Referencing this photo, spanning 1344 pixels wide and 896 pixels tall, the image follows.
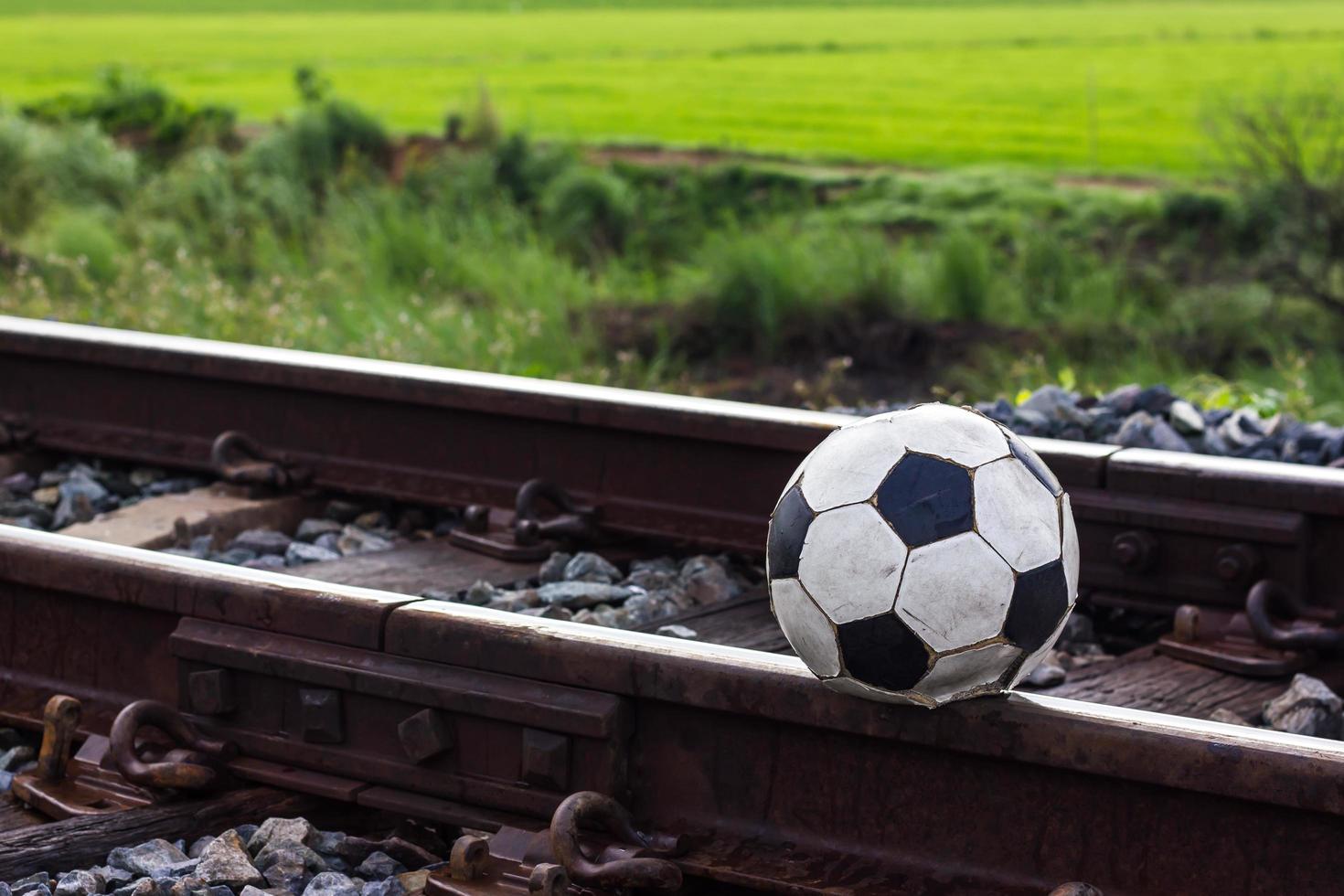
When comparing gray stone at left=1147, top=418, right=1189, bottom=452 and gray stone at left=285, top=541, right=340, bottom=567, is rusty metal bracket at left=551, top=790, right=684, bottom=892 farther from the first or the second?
gray stone at left=1147, top=418, right=1189, bottom=452

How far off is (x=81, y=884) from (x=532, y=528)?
208 cm

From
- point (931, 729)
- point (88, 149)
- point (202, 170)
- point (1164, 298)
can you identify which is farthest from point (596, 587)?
point (88, 149)

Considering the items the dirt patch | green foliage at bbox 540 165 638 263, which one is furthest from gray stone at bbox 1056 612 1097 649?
green foliage at bbox 540 165 638 263

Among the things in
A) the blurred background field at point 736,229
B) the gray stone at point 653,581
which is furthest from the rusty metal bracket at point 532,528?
→ the blurred background field at point 736,229

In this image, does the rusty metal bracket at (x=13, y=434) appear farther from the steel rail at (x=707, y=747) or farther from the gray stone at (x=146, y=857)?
the gray stone at (x=146, y=857)

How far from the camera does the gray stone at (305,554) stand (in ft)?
16.1

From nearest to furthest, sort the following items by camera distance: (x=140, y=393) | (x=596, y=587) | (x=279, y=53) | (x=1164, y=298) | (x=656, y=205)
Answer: (x=596, y=587), (x=140, y=393), (x=1164, y=298), (x=656, y=205), (x=279, y=53)

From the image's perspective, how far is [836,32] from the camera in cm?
4853

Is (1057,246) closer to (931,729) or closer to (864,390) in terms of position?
(864,390)

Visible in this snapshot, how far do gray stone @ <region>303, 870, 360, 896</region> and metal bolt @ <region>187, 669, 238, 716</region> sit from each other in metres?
0.61

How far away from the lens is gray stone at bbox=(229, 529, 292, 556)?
4.98m

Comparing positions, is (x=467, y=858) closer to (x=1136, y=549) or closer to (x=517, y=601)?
(x=517, y=601)

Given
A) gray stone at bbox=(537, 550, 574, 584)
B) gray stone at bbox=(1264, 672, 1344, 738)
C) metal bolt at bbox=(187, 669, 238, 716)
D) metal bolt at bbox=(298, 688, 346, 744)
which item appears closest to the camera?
metal bolt at bbox=(298, 688, 346, 744)

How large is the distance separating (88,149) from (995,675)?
16419mm
